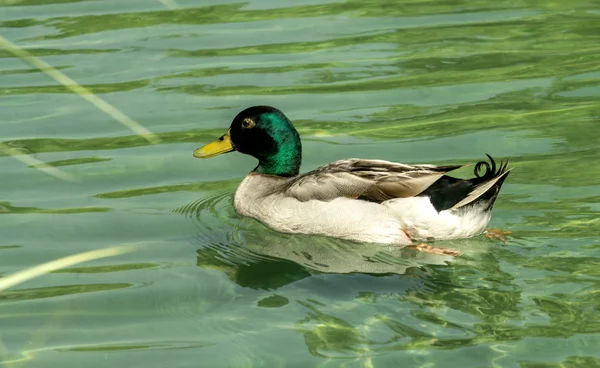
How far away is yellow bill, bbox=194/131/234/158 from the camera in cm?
925

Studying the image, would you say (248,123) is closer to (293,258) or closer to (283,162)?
(283,162)

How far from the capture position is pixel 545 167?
9.12 meters

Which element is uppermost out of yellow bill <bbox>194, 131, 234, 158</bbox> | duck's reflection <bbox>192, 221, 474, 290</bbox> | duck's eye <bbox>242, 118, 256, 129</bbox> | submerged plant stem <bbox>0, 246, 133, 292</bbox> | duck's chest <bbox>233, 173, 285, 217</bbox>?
duck's eye <bbox>242, 118, 256, 129</bbox>

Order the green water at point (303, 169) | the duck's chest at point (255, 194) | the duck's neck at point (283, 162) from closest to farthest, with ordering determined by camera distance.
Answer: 1. the green water at point (303, 169)
2. the duck's chest at point (255, 194)
3. the duck's neck at point (283, 162)

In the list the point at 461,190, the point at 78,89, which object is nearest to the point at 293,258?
the point at 461,190

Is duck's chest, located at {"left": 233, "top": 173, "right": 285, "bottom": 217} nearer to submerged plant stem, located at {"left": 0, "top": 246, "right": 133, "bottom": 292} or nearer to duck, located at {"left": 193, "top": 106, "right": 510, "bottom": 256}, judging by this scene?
duck, located at {"left": 193, "top": 106, "right": 510, "bottom": 256}

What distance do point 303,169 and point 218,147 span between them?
0.78 metres

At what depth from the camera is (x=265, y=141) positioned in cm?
925

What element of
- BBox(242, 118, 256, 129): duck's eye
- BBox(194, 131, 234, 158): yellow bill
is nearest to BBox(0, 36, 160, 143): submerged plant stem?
BBox(194, 131, 234, 158): yellow bill

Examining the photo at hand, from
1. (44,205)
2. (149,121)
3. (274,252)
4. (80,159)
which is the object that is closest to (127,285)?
(274,252)

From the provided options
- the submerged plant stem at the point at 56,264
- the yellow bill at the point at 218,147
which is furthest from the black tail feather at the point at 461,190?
the submerged plant stem at the point at 56,264

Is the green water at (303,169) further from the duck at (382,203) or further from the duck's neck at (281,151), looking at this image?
the duck's neck at (281,151)

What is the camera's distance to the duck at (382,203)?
8.09 metres

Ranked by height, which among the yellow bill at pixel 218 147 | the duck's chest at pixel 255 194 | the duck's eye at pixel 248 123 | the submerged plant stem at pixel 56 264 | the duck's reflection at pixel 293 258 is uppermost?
the duck's eye at pixel 248 123
